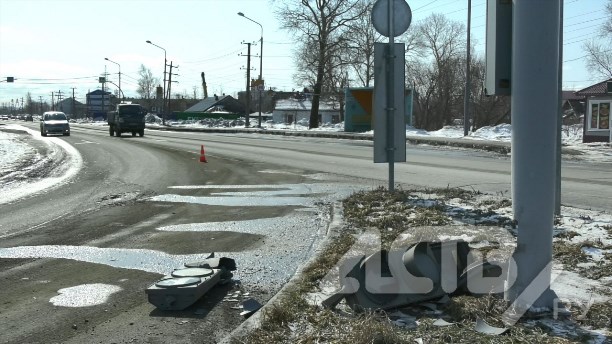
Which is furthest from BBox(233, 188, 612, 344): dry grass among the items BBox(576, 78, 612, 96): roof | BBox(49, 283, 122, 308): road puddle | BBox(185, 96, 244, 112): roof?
BBox(185, 96, 244, 112): roof

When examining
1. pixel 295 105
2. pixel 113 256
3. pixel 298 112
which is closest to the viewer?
pixel 113 256

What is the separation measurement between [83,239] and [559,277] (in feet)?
18.2

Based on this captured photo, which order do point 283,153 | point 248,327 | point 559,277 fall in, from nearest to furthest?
point 248,327, point 559,277, point 283,153

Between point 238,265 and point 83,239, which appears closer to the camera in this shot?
point 238,265

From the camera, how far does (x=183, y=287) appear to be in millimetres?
4719

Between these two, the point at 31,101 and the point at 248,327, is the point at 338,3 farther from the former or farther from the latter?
the point at 31,101

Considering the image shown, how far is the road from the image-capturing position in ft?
15.1

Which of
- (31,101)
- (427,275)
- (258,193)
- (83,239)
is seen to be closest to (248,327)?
(427,275)

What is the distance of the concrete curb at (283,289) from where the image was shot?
393 cm

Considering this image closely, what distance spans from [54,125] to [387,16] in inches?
1535

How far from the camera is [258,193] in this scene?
11750mm

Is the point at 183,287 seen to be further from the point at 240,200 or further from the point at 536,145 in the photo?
the point at 240,200

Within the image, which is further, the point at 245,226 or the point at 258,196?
the point at 258,196

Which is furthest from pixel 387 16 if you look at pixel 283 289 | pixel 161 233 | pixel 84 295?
pixel 84 295
